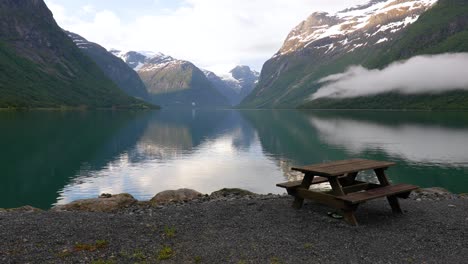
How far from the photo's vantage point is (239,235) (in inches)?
584

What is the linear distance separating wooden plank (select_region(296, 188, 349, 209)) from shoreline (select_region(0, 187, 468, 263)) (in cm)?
67

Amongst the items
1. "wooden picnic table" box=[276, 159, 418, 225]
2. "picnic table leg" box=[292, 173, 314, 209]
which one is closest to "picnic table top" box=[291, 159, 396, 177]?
"wooden picnic table" box=[276, 159, 418, 225]

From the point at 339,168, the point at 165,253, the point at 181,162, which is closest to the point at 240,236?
the point at 165,253

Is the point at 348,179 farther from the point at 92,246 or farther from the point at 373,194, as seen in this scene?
the point at 92,246

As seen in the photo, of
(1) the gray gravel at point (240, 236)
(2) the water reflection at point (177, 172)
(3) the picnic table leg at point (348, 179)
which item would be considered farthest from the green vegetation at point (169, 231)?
(2) the water reflection at point (177, 172)

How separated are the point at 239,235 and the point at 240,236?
0.40 feet

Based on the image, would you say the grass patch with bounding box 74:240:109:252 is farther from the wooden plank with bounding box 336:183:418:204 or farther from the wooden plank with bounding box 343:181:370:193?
the wooden plank with bounding box 343:181:370:193

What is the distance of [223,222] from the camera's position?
1659cm

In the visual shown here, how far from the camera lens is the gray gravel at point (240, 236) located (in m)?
12.7

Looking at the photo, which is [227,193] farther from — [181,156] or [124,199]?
[181,156]

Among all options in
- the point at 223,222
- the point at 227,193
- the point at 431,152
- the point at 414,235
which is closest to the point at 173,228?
the point at 223,222

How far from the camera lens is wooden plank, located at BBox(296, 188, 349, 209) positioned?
1623cm

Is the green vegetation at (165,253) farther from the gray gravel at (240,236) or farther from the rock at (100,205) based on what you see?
the rock at (100,205)

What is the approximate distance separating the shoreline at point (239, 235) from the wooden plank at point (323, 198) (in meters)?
0.67
